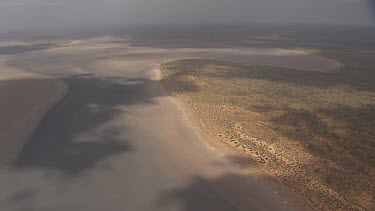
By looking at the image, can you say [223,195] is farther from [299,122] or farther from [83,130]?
[83,130]

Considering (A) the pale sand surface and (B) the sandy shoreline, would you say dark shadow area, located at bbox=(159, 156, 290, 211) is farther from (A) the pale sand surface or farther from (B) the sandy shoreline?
(A) the pale sand surface

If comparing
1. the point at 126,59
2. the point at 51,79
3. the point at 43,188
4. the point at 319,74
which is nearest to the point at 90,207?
the point at 43,188

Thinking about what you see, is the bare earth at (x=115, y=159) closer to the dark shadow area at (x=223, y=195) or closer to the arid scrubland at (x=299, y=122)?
the dark shadow area at (x=223, y=195)

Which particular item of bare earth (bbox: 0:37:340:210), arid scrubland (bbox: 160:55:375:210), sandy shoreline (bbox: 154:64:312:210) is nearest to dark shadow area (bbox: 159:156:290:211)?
bare earth (bbox: 0:37:340:210)

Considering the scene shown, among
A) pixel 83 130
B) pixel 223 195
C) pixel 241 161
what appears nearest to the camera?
pixel 223 195

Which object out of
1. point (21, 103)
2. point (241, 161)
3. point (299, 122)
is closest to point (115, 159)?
point (241, 161)
